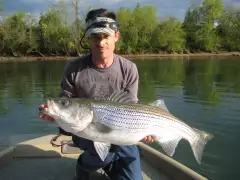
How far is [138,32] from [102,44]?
2905 inches

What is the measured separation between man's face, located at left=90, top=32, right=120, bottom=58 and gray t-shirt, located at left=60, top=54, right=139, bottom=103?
→ 9.6 inches

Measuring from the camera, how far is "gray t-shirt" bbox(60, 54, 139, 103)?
4.92 metres

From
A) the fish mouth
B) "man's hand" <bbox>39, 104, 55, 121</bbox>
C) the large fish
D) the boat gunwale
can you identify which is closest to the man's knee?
the large fish

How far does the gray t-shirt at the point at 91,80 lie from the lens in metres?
4.92

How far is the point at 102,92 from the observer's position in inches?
194

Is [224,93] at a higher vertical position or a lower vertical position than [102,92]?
lower

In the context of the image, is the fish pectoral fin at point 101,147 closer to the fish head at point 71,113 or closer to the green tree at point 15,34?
the fish head at point 71,113

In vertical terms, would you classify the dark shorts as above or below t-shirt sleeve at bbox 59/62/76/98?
below

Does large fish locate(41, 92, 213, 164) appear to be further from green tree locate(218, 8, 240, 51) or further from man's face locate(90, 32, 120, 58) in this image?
green tree locate(218, 8, 240, 51)

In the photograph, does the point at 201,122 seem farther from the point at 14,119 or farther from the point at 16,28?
the point at 16,28

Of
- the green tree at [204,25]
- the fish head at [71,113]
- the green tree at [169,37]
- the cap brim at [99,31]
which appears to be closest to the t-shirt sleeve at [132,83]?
the cap brim at [99,31]

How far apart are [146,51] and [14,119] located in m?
62.6

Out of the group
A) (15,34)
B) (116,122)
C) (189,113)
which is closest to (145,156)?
(116,122)

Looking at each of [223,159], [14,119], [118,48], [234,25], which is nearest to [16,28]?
[118,48]
